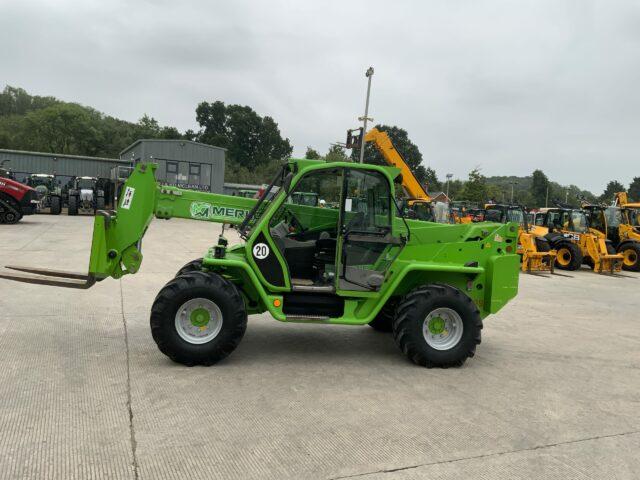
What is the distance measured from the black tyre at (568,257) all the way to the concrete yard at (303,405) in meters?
9.84

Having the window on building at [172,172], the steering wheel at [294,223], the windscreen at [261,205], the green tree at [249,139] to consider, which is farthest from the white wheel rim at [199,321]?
the green tree at [249,139]

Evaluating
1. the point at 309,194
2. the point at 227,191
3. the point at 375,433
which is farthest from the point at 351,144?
the point at 227,191

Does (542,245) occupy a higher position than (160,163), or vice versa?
(160,163)

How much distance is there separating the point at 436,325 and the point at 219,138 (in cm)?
7975

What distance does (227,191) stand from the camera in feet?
159

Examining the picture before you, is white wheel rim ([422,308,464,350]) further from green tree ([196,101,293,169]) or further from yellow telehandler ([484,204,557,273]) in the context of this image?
green tree ([196,101,293,169])

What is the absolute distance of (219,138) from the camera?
81625 mm

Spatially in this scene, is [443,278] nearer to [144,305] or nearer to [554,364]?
[554,364]

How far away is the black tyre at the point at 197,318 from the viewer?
16.7 ft

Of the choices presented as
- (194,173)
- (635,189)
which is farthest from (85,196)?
(635,189)

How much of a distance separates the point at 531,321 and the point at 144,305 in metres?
6.17

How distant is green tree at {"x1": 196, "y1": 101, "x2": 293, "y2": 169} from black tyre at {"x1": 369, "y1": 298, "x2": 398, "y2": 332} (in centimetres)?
7636

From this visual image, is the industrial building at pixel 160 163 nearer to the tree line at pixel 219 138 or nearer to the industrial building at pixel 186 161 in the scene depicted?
the industrial building at pixel 186 161

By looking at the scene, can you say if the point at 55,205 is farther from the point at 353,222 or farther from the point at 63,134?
the point at 63,134
